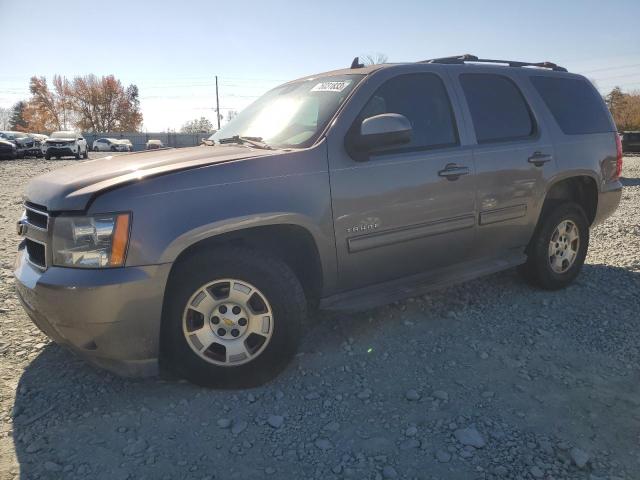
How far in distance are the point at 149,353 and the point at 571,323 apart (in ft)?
10.1

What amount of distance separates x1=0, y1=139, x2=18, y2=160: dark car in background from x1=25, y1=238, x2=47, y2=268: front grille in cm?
2688

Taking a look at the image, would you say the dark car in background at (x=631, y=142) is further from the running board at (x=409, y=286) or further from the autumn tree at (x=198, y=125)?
the autumn tree at (x=198, y=125)

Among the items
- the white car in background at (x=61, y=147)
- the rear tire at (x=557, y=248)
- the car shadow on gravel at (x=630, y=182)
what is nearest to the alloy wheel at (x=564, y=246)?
the rear tire at (x=557, y=248)

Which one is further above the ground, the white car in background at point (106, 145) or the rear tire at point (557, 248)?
the white car in background at point (106, 145)

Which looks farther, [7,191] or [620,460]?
[7,191]

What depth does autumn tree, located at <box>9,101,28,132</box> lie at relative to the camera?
278 feet

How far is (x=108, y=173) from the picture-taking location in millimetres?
2748

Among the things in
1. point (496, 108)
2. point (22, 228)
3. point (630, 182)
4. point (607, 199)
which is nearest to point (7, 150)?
point (22, 228)

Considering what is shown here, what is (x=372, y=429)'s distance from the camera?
2.51 m

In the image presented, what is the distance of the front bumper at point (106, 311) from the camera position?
97.0 inches

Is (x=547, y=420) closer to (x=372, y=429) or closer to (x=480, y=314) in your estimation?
(x=372, y=429)

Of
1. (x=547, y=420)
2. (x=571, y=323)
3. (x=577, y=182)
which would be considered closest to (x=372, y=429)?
(x=547, y=420)

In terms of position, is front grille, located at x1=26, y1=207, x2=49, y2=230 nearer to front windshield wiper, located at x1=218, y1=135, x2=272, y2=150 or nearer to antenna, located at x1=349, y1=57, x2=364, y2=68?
front windshield wiper, located at x1=218, y1=135, x2=272, y2=150

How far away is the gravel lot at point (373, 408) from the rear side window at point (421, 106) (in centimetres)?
138
